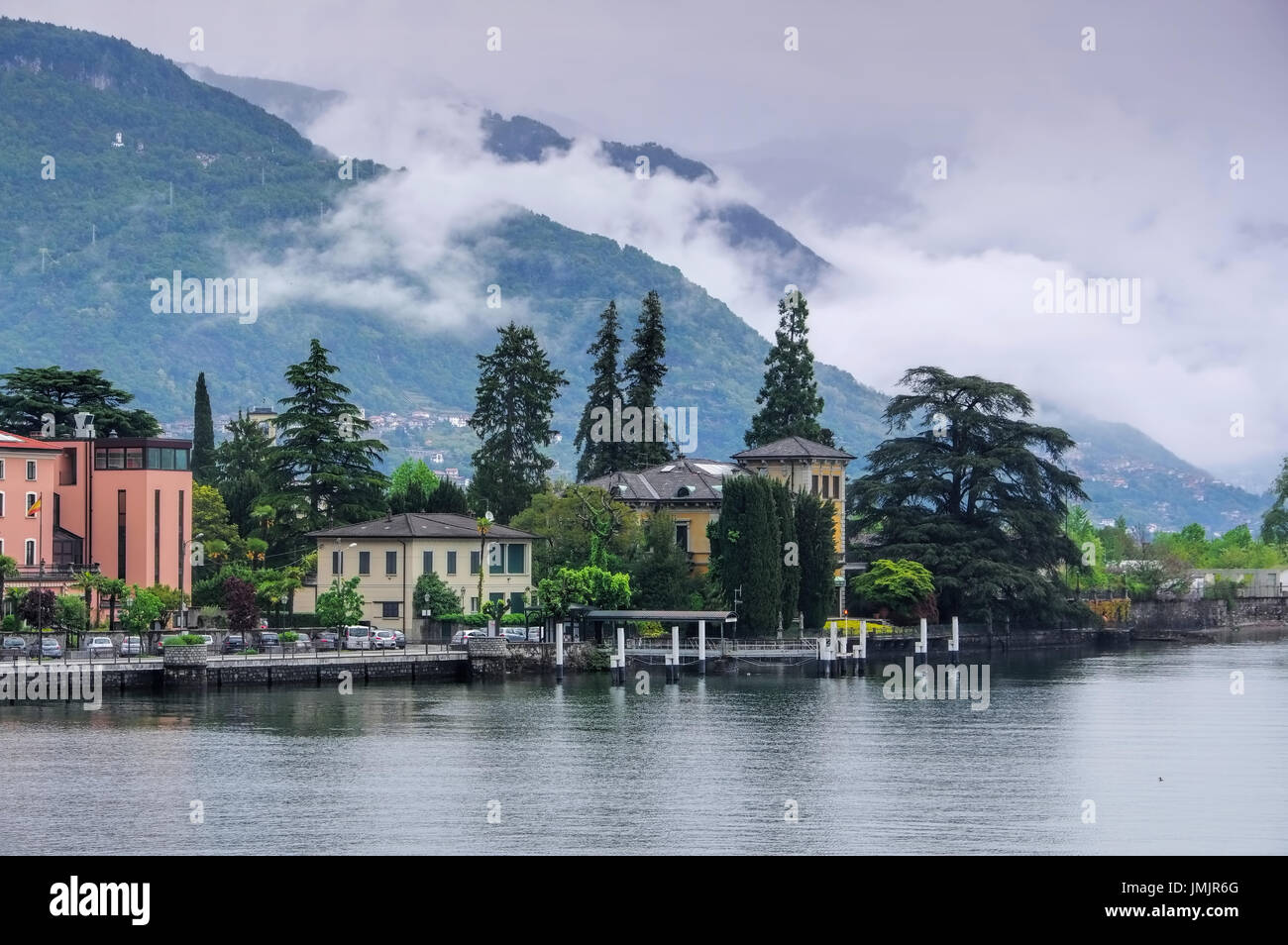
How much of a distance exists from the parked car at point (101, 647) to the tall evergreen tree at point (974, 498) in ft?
161

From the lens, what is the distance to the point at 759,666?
91.4 m

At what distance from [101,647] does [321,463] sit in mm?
32442

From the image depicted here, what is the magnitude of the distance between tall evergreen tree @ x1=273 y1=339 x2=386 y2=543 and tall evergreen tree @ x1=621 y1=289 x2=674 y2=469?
16.7 meters

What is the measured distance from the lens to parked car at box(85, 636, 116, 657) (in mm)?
75438

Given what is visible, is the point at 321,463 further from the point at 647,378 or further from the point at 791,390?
the point at 791,390

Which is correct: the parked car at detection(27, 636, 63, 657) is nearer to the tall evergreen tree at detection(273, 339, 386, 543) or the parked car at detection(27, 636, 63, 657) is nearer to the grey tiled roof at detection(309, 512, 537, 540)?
the grey tiled roof at detection(309, 512, 537, 540)

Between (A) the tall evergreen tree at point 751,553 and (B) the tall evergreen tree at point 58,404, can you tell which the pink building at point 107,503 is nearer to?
(B) the tall evergreen tree at point 58,404

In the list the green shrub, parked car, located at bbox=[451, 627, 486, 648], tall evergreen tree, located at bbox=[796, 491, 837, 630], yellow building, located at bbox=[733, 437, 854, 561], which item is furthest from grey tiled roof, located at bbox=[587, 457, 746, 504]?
the green shrub

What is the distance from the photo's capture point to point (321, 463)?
4250 inches

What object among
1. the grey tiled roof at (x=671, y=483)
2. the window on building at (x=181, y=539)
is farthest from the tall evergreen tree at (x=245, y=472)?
the grey tiled roof at (x=671, y=483)

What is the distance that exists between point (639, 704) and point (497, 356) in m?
54.5

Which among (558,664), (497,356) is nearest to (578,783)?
(558,664)

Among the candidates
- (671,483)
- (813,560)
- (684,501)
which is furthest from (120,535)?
(813,560)
